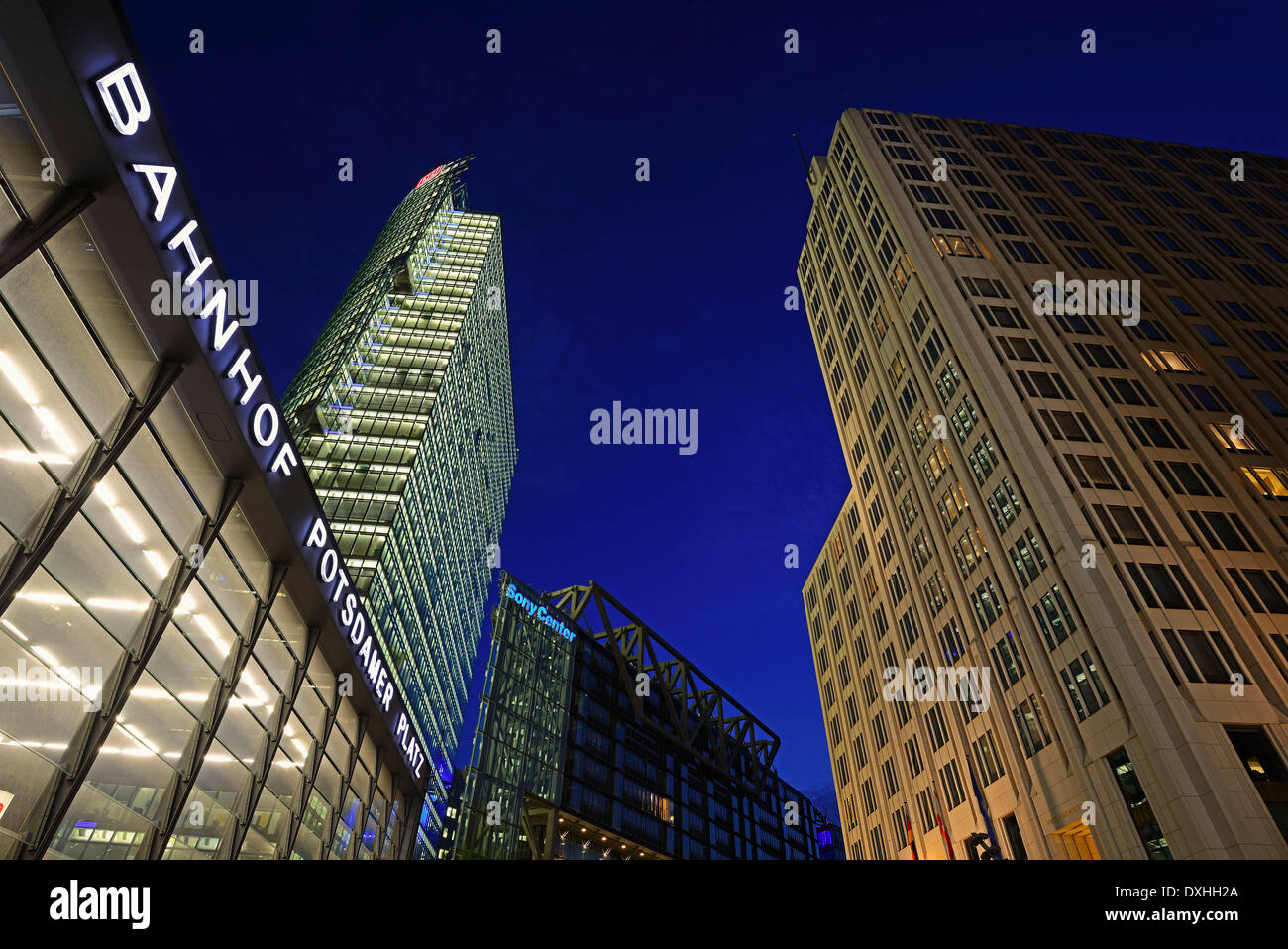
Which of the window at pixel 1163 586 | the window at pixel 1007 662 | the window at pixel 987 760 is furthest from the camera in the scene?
the window at pixel 987 760

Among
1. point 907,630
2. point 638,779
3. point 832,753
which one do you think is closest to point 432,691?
point 638,779

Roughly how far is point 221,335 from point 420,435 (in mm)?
63272

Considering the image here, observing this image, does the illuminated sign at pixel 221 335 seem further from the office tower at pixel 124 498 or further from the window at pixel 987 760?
the window at pixel 987 760

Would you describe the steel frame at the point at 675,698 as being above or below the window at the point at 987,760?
above

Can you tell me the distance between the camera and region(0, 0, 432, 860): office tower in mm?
11031

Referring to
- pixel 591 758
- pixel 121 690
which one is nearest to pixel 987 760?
pixel 591 758

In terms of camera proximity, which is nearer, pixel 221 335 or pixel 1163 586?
pixel 221 335

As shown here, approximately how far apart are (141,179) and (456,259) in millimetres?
104136

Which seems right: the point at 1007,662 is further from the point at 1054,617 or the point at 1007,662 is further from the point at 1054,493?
the point at 1054,493

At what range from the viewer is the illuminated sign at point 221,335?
37.3 feet

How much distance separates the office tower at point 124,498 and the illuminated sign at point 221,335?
1.8 inches

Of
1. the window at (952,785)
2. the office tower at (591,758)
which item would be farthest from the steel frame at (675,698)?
the window at (952,785)

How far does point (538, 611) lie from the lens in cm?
6938

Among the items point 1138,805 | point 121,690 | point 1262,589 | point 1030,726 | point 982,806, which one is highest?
point 1262,589
